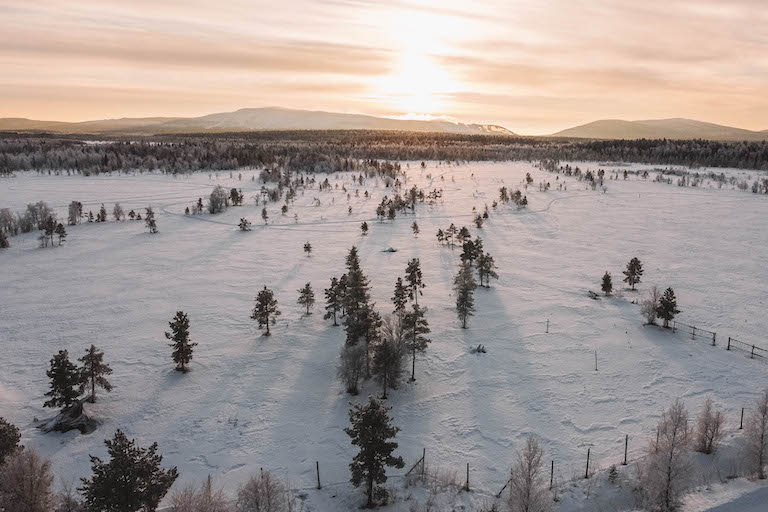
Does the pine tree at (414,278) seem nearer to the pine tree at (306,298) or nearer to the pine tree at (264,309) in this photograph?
the pine tree at (306,298)

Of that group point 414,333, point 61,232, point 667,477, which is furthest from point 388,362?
point 61,232

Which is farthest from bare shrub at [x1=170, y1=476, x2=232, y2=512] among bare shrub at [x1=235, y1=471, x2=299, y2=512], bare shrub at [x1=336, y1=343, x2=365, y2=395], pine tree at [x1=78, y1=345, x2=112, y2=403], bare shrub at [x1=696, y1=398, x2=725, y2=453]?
bare shrub at [x1=696, y1=398, x2=725, y2=453]

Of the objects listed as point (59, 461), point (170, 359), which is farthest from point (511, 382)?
point (59, 461)

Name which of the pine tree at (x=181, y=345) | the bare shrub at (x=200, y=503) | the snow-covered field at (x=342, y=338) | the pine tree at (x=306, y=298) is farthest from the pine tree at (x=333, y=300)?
the bare shrub at (x=200, y=503)

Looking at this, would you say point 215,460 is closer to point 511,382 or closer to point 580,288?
point 511,382

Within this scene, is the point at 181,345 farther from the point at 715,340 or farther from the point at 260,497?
the point at 715,340
